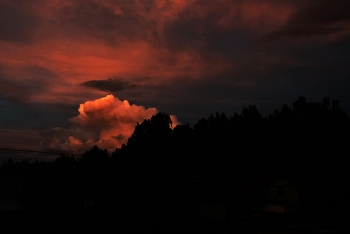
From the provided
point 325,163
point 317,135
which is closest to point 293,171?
point 325,163

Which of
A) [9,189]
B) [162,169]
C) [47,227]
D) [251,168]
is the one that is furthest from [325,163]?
[9,189]

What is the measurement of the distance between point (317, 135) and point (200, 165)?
30548 mm

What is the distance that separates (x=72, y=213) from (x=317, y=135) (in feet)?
192

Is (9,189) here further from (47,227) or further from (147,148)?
(147,148)

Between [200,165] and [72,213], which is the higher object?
[200,165]

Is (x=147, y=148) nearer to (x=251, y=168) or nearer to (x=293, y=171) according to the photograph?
(x=251, y=168)

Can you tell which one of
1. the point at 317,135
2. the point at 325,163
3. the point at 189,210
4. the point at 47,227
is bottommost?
the point at 47,227

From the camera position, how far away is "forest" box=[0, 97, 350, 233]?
1369 inches

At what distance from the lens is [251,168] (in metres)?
85.3

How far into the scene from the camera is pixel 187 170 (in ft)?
284

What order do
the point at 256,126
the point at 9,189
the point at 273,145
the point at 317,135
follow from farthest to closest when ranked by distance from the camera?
1. the point at 256,126
2. the point at 273,145
3. the point at 317,135
4. the point at 9,189

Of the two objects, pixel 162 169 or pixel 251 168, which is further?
pixel 251 168

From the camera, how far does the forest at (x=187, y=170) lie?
114 feet

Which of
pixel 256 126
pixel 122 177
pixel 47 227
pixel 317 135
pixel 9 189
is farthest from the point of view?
pixel 256 126
